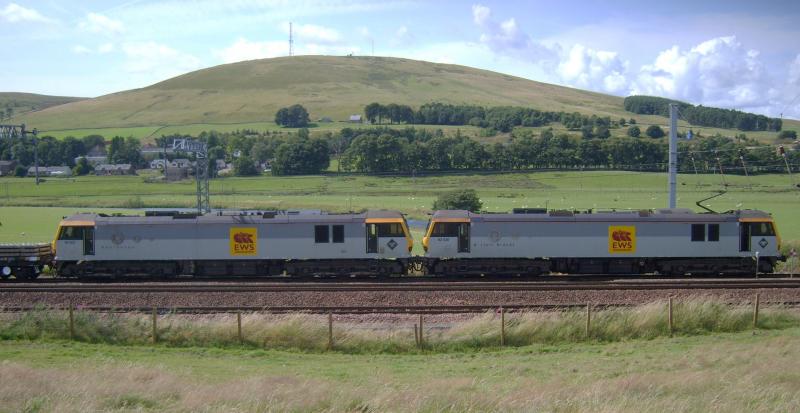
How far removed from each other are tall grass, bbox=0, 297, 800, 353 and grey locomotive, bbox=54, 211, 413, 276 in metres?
9.99

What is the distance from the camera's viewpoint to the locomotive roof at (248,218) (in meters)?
33.3

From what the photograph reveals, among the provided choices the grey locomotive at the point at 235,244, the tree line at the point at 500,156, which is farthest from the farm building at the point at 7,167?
the grey locomotive at the point at 235,244

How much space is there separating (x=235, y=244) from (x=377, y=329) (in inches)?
566

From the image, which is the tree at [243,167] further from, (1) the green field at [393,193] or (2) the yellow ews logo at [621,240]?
(2) the yellow ews logo at [621,240]

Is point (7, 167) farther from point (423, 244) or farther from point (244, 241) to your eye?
point (423, 244)

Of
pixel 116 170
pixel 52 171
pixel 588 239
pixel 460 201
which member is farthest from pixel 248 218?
pixel 52 171

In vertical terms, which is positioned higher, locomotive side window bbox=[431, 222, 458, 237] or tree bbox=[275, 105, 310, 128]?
tree bbox=[275, 105, 310, 128]

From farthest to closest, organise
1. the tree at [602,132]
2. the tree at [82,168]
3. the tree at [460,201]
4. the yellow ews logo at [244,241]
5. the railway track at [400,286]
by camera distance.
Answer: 1. the tree at [602,132]
2. the tree at [82,168]
3. the tree at [460,201]
4. the yellow ews logo at [244,241]
5. the railway track at [400,286]

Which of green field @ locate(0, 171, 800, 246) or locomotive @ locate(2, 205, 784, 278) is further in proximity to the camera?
green field @ locate(0, 171, 800, 246)

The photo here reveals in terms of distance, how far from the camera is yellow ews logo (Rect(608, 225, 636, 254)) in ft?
110

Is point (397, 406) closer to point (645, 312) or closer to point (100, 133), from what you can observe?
point (645, 312)

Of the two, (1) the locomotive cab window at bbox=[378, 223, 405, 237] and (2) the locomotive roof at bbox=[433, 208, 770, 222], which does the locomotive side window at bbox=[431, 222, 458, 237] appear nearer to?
(2) the locomotive roof at bbox=[433, 208, 770, 222]

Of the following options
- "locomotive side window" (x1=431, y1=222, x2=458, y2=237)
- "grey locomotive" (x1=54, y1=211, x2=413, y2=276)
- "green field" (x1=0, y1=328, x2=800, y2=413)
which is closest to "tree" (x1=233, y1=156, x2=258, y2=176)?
"grey locomotive" (x1=54, y1=211, x2=413, y2=276)

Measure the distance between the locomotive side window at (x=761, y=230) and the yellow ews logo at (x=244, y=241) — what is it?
24.8 metres
